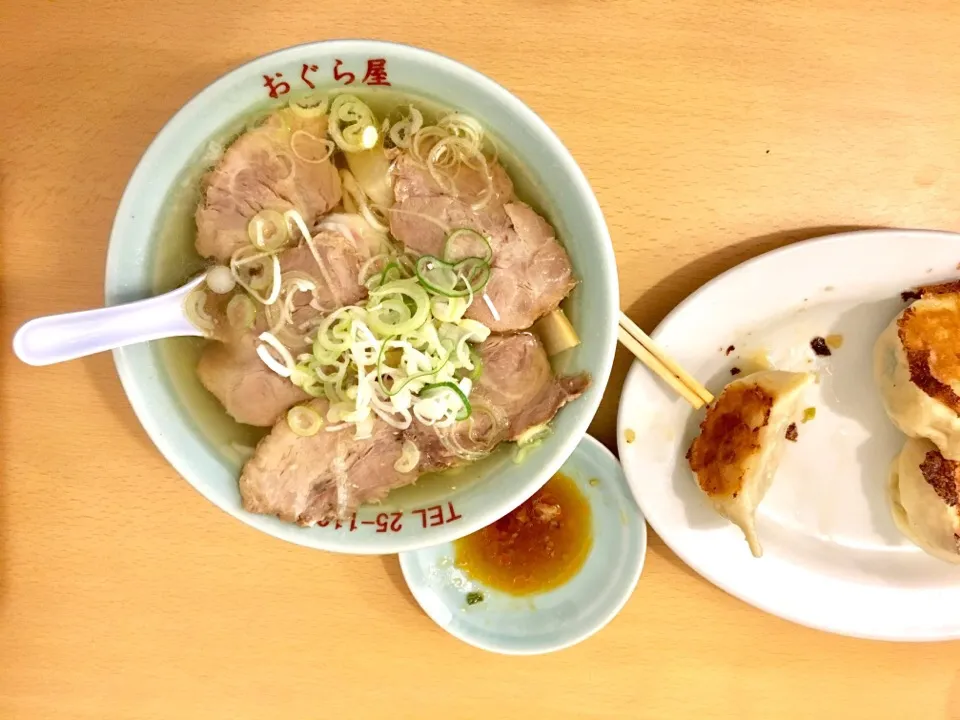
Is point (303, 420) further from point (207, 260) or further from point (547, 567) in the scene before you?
point (547, 567)

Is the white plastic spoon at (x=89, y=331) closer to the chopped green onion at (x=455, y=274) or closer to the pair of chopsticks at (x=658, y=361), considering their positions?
the chopped green onion at (x=455, y=274)

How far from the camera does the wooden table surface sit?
3.57ft

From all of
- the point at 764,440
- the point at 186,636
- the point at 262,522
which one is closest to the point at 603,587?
the point at 764,440

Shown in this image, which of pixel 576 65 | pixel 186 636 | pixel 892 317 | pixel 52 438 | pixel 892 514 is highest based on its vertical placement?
pixel 576 65

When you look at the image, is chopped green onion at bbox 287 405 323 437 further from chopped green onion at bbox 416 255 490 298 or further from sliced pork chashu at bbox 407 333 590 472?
chopped green onion at bbox 416 255 490 298

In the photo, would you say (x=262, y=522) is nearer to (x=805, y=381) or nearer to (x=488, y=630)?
(x=488, y=630)

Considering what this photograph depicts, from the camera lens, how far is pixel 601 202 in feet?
3.69

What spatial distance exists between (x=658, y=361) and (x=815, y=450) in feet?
1.22

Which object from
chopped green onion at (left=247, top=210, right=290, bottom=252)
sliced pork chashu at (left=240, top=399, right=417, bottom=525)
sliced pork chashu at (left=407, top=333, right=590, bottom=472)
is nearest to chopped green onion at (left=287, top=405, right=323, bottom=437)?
sliced pork chashu at (left=240, top=399, right=417, bottom=525)

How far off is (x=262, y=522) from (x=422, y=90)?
0.65 metres

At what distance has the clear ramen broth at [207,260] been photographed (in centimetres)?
99

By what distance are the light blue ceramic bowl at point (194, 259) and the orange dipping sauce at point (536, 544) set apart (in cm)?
28

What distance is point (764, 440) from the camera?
1.16 m

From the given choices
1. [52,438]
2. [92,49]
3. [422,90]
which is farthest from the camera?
[52,438]
